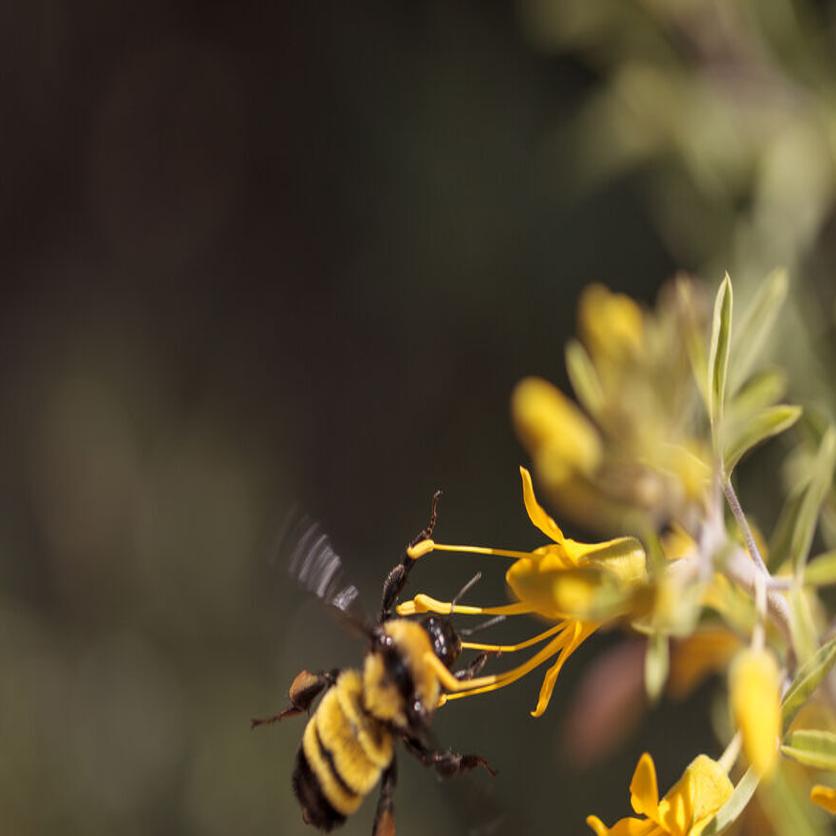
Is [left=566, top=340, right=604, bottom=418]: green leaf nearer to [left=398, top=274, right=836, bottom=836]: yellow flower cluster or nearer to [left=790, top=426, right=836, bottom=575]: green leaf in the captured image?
[left=398, top=274, right=836, bottom=836]: yellow flower cluster

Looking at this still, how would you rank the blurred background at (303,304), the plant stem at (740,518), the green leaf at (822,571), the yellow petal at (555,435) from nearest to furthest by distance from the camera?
the plant stem at (740,518)
the green leaf at (822,571)
the yellow petal at (555,435)
the blurred background at (303,304)

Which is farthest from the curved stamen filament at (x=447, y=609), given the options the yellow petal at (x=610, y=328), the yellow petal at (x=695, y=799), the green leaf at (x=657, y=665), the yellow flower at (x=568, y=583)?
the yellow petal at (x=610, y=328)

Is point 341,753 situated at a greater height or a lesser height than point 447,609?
lesser

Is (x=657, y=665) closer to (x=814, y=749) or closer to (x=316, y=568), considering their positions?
(x=814, y=749)

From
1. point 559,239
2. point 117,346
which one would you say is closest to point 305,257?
point 117,346

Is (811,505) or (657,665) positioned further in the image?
(811,505)

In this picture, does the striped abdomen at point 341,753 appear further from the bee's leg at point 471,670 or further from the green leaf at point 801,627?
the green leaf at point 801,627

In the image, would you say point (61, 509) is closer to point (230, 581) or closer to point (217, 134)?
point (230, 581)

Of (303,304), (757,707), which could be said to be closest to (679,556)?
(757,707)
